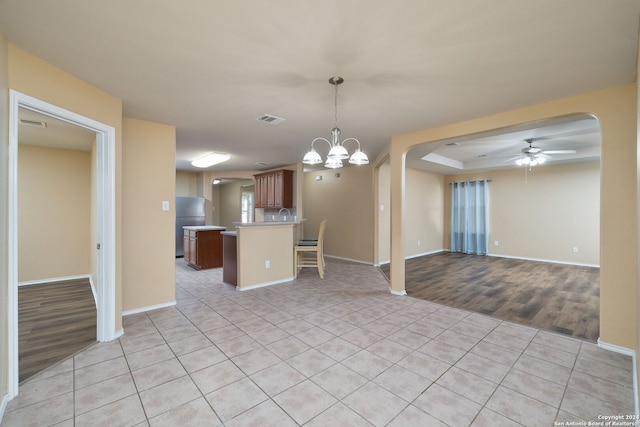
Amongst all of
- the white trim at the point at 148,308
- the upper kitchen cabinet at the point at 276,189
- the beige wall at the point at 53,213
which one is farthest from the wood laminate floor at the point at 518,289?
the beige wall at the point at 53,213

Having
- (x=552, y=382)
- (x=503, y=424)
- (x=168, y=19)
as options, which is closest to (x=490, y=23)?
(x=168, y=19)

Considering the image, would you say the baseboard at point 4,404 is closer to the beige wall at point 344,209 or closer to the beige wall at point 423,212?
the beige wall at point 344,209

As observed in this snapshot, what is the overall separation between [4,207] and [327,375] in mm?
2431

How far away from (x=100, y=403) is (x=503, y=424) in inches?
97.5

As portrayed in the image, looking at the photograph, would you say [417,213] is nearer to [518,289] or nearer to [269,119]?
[518,289]

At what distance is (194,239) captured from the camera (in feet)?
18.9

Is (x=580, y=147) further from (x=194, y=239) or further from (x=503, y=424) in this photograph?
(x=194, y=239)

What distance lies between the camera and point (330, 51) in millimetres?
1880

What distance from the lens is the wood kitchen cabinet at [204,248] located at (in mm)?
5664

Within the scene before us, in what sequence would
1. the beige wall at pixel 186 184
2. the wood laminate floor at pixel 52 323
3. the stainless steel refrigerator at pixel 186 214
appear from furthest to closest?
the beige wall at pixel 186 184
the stainless steel refrigerator at pixel 186 214
the wood laminate floor at pixel 52 323

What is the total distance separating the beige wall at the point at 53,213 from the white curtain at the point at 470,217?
28.1ft

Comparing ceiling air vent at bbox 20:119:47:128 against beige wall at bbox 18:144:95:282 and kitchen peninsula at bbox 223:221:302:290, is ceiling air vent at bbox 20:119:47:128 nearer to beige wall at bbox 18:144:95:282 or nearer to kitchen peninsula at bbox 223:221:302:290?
beige wall at bbox 18:144:95:282

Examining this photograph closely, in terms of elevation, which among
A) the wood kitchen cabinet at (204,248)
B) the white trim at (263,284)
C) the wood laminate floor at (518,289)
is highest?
the wood kitchen cabinet at (204,248)

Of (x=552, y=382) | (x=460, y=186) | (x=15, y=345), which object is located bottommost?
(x=552, y=382)
